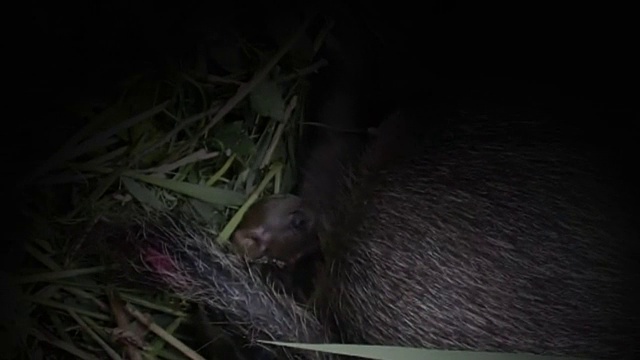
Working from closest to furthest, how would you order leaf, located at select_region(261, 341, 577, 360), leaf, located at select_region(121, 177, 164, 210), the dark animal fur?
→ 1. leaf, located at select_region(261, 341, 577, 360)
2. the dark animal fur
3. leaf, located at select_region(121, 177, 164, 210)

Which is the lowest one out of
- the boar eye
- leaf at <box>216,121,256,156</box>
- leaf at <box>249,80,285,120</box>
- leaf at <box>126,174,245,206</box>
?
the boar eye

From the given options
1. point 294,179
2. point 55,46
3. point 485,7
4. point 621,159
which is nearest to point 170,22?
point 55,46

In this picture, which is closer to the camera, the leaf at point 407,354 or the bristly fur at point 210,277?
the leaf at point 407,354

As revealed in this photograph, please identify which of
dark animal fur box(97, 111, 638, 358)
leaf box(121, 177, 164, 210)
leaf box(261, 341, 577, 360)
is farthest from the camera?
leaf box(121, 177, 164, 210)

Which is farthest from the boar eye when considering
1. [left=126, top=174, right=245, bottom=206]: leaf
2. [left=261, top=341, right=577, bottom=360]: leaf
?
[left=261, top=341, right=577, bottom=360]: leaf

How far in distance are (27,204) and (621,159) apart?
0.59 meters

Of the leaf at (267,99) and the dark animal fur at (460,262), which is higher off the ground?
the leaf at (267,99)

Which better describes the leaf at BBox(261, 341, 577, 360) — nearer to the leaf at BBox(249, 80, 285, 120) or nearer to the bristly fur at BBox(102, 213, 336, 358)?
the bristly fur at BBox(102, 213, 336, 358)

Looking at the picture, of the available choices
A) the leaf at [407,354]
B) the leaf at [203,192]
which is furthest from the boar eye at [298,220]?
the leaf at [407,354]

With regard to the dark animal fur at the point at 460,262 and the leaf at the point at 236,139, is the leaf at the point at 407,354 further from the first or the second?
the leaf at the point at 236,139

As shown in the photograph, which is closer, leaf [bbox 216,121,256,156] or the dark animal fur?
the dark animal fur

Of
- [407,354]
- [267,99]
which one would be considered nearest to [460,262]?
[407,354]

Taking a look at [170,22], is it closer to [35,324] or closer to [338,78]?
[338,78]

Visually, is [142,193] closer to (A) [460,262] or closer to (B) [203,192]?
(B) [203,192]
